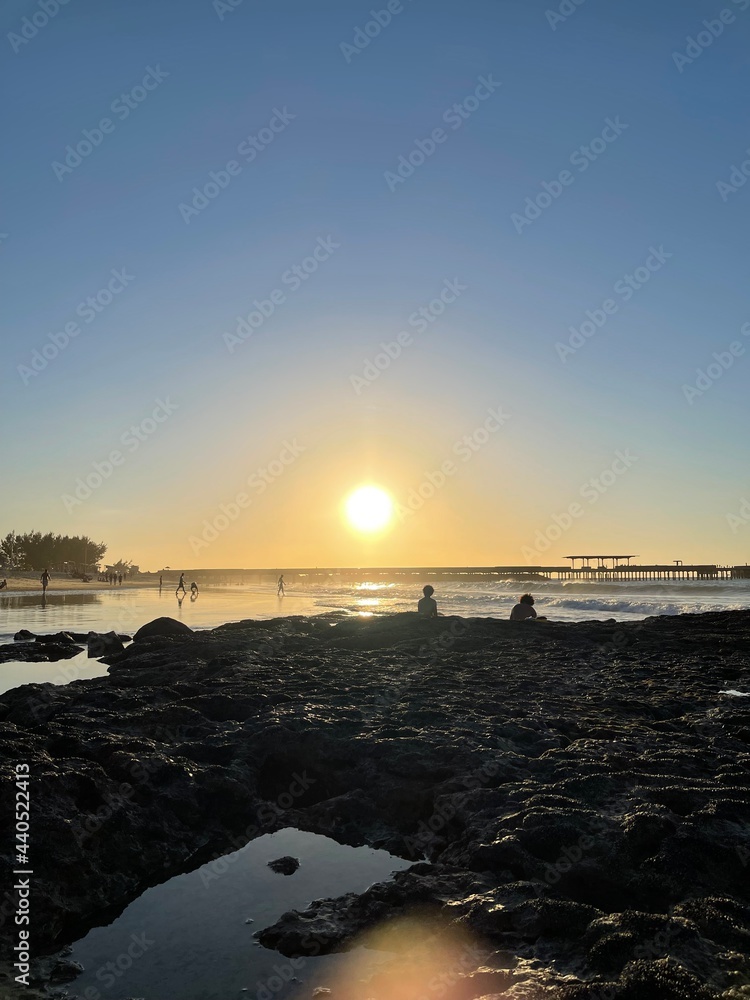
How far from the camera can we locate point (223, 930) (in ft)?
15.7

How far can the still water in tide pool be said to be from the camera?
13.6 feet

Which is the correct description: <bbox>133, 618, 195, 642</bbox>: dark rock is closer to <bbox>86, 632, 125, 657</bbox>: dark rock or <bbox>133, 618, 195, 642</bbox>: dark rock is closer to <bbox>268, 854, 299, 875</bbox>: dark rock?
<bbox>86, 632, 125, 657</bbox>: dark rock

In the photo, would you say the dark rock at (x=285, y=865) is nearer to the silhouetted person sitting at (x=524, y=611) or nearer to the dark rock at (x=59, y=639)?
the silhouetted person sitting at (x=524, y=611)

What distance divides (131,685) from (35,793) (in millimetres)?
6648

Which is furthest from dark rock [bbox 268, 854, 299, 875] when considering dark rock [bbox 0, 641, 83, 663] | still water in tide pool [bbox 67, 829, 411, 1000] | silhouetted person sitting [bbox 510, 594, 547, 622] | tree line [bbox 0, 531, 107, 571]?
tree line [bbox 0, 531, 107, 571]

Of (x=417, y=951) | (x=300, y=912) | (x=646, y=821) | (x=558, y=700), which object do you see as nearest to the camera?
(x=417, y=951)

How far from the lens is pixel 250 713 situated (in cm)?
948

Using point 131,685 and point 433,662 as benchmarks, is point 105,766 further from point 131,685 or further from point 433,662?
point 433,662

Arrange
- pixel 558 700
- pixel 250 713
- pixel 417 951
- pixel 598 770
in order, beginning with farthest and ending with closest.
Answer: pixel 558 700
pixel 250 713
pixel 598 770
pixel 417 951

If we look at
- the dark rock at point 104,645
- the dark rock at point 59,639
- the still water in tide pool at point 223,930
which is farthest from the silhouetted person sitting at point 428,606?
the still water in tide pool at point 223,930

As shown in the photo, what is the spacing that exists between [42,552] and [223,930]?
12734 cm

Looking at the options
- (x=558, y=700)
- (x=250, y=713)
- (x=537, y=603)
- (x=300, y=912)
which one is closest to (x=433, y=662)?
(x=558, y=700)

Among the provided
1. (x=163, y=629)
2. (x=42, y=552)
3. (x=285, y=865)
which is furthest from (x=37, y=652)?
(x=42, y=552)

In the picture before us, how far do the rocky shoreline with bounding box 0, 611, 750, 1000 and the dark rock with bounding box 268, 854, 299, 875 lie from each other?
0.68 metres
